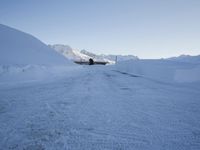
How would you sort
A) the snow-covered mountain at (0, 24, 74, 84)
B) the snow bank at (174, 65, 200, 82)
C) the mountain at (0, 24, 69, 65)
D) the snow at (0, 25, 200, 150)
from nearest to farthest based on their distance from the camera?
the snow at (0, 25, 200, 150) → the snow bank at (174, 65, 200, 82) → the snow-covered mountain at (0, 24, 74, 84) → the mountain at (0, 24, 69, 65)

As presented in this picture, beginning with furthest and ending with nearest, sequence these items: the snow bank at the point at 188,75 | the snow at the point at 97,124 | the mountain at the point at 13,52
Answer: the mountain at the point at 13,52
the snow bank at the point at 188,75
the snow at the point at 97,124

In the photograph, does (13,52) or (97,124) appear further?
(13,52)

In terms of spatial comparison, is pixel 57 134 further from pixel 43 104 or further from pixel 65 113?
pixel 43 104

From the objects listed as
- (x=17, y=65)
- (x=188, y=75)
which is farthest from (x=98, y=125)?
(x=17, y=65)

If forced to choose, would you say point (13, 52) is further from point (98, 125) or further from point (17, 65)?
point (98, 125)

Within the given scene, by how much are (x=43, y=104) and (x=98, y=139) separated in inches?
100

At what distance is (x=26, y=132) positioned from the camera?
297 cm

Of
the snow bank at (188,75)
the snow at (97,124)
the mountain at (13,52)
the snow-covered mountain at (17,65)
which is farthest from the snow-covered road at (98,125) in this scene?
the mountain at (13,52)

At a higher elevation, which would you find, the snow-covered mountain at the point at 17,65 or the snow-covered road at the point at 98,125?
Answer: the snow-covered mountain at the point at 17,65

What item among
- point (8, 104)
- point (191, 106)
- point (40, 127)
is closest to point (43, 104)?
point (8, 104)

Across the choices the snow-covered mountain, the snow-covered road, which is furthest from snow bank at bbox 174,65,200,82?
the snow-covered mountain

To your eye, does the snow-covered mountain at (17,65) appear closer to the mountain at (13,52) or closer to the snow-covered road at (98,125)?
the mountain at (13,52)

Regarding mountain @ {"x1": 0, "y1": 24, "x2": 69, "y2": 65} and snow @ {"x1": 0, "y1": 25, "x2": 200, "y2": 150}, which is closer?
snow @ {"x1": 0, "y1": 25, "x2": 200, "y2": 150}

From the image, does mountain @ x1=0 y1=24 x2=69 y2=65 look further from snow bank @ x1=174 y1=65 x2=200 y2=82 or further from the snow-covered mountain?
snow bank @ x1=174 y1=65 x2=200 y2=82
